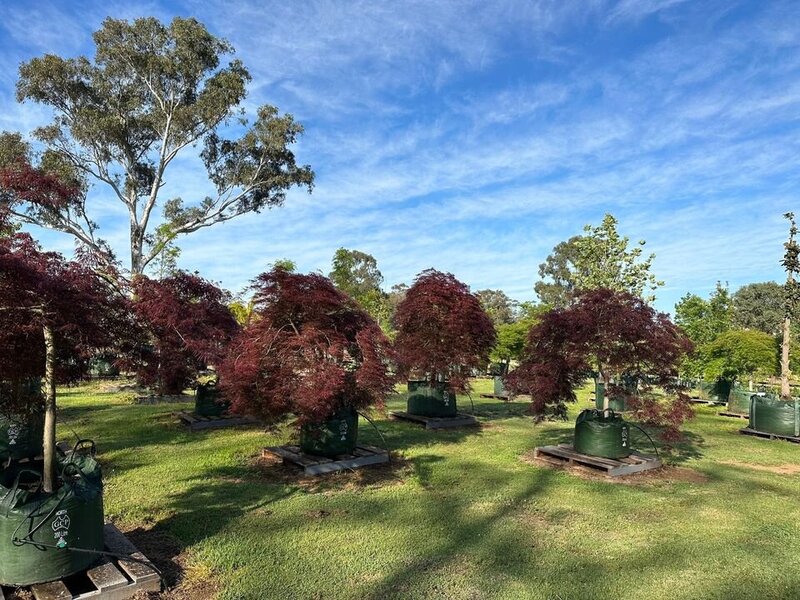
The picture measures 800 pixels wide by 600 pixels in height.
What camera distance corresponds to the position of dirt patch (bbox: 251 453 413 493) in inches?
260

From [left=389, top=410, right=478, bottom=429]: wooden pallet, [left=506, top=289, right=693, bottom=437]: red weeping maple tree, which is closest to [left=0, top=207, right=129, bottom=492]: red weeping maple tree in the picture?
[left=506, top=289, right=693, bottom=437]: red weeping maple tree

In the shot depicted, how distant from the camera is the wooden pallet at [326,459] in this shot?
6970 mm

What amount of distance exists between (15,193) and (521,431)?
951 cm

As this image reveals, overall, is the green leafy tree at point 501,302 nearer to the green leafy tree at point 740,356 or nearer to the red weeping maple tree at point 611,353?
the green leafy tree at point 740,356

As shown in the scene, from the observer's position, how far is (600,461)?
24.6 feet

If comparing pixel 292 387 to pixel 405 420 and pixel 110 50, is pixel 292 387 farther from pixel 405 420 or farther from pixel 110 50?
pixel 110 50

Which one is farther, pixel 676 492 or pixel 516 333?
pixel 516 333

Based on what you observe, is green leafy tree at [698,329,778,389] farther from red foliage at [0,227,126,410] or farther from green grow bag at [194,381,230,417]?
red foliage at [0,227,126,410]

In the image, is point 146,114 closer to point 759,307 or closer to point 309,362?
point 309,362

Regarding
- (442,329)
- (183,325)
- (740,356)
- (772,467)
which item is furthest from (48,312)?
(740,356)

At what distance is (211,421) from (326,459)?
416cm

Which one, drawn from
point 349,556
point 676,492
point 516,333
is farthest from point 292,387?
point 516,333

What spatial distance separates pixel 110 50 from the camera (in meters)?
21.0

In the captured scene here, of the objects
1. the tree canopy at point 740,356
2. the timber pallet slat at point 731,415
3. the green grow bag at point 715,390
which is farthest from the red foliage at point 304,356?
the green grow bag at point 715,390
